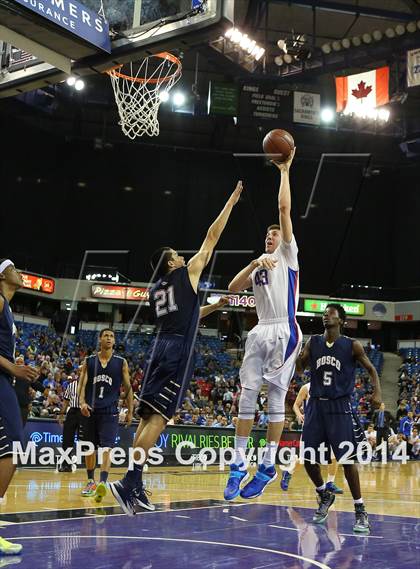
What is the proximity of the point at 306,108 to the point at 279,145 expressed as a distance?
79.5 ft

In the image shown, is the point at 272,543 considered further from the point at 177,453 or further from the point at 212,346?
the point at 212,346

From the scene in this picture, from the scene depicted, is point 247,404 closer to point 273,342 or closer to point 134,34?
point 273,342

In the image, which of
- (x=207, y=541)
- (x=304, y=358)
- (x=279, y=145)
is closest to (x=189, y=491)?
(x=304, y=358)

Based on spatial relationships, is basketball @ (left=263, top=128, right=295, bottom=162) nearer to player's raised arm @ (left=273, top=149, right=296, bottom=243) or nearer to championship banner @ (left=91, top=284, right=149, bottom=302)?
player's raised arm @ (left=273, top=149, right=296, bottom=243)

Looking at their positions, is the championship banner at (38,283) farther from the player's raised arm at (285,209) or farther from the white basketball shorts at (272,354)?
the player's raised arm at (285,209)

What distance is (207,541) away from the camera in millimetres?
6668

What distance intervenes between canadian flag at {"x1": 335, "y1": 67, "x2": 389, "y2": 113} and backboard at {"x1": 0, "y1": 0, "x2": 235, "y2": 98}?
64.6ft

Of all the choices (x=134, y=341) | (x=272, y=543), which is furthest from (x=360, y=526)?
(x=134, y=341)

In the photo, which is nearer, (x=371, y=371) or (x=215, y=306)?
(x=215, y=306)

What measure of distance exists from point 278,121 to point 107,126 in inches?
345

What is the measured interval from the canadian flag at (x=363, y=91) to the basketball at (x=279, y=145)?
20.4 m

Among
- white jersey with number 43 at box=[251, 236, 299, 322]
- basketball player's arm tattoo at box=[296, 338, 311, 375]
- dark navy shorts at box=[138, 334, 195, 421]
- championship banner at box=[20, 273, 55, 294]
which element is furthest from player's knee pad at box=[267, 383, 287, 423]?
championship banner at box=[20, 273, 55, 294]

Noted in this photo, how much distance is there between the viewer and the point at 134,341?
30.4 m

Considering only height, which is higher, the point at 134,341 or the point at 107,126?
the point at 107,126
